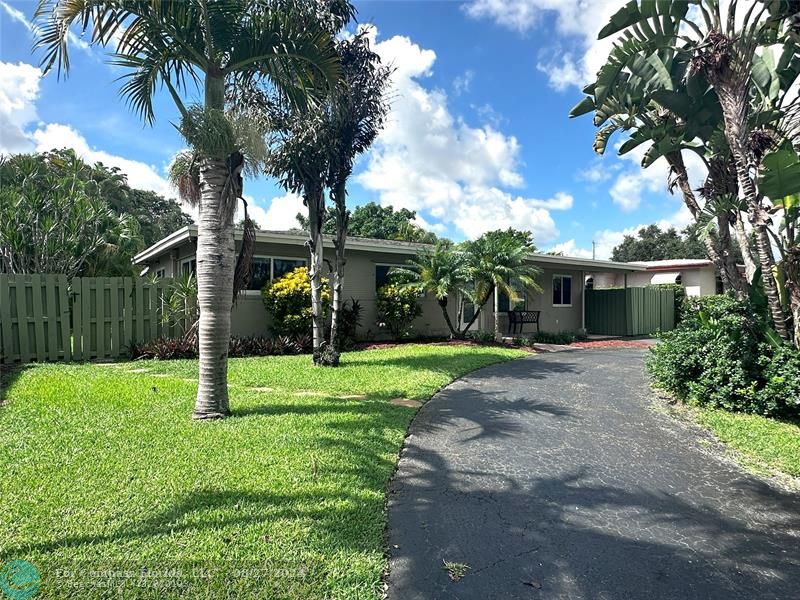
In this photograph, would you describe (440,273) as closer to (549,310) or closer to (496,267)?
(496,267)

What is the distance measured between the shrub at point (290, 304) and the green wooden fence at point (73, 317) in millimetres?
2572

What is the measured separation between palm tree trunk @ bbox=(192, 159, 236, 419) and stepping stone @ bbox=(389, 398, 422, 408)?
2218 millimetres

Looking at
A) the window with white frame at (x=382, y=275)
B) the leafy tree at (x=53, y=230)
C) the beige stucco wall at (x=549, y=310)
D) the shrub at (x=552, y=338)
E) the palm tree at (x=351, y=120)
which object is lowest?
the shrub at (x=552, y=338)

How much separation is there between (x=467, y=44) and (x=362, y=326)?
7.88 m

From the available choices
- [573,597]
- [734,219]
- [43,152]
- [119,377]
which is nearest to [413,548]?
[573,597]

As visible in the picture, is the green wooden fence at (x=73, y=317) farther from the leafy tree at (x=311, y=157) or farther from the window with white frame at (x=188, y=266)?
the leafy tree at (x=311, y=157)

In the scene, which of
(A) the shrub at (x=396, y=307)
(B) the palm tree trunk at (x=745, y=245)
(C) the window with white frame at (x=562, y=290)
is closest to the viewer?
(B) the palm tree trunk at (x=745, y=245)

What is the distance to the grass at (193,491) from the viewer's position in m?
2.39

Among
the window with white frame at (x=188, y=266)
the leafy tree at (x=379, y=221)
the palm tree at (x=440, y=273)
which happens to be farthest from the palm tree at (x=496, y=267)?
the leafy tree at (x=379, y=221)

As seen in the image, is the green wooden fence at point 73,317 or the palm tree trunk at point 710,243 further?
the green wooden fence at point 73,317

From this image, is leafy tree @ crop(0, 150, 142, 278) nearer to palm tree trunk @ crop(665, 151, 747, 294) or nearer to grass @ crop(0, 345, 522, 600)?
grass @ crop(0, 345, 522, 600)

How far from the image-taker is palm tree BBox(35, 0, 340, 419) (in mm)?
5031

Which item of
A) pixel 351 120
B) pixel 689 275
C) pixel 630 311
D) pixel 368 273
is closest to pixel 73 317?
pixel 351 120

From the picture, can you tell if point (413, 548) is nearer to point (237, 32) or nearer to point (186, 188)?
point (237, 32)
